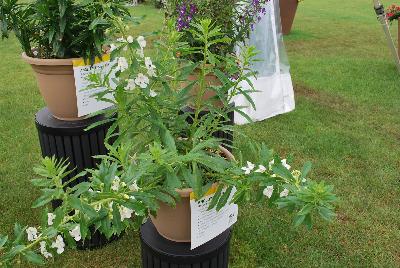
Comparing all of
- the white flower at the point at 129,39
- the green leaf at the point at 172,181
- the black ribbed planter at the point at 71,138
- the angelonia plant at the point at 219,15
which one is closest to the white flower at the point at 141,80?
the white flower at the point at 129,39

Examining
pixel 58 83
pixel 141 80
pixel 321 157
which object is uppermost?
pixel 141 80

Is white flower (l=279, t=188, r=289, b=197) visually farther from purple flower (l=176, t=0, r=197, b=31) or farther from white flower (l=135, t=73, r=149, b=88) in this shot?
purple flower (l=176, t=0, r=197, b=31)

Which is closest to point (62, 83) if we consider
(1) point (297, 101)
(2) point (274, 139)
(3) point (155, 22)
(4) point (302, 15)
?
(2) point (274, 139)

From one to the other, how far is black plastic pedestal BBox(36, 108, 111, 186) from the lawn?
0.60 m

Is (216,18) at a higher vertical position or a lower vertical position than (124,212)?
higher

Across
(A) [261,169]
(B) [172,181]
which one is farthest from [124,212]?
(A) [261,169]

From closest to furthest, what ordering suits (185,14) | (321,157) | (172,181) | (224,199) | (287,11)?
(172,181) → (224,199) → (185,14) → (321,157) → (287,11)

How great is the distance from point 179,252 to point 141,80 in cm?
68

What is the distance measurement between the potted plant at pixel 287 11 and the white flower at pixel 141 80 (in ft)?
22.8

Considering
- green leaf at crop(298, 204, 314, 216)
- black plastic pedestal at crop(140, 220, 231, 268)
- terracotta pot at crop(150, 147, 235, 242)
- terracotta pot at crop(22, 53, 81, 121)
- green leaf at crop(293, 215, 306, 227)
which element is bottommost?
black plastic pedestal at crop(140, 220, 231, 268)

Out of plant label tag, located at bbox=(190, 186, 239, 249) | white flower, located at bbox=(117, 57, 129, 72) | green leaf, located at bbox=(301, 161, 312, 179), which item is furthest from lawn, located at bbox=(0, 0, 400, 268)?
white flower, located at bbox=(117, 57, 129, 72)

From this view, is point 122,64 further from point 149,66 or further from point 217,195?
point 217,195

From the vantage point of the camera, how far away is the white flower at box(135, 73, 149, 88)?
1546 mm

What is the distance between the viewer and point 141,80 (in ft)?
5.08
